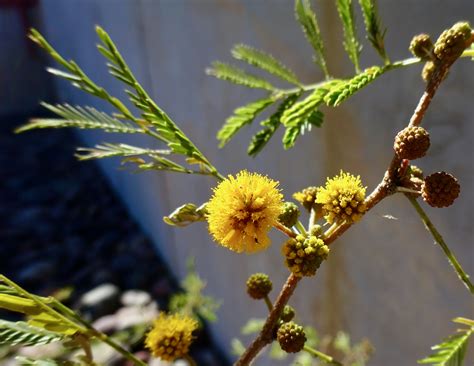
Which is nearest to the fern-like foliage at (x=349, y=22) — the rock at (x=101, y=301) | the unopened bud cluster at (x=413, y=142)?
the unopened bud cluster at (x=413, y=142)

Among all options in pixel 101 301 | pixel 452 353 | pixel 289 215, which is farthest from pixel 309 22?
pixel 101 301

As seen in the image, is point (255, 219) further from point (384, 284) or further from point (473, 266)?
point (384, 284)

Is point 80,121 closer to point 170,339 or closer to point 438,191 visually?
point 170,339

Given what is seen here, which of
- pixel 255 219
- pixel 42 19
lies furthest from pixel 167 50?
pixel 42 19

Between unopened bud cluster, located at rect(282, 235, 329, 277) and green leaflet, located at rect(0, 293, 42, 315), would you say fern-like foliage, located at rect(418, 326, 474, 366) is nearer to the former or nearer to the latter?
unopened bud cluster, located at rect(282, 235, 329, 277)

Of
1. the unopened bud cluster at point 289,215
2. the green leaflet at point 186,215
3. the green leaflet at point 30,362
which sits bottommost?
the green leaflet at point 30,362

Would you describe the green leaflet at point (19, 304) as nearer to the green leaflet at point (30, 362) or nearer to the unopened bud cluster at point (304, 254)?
the green leaflet at point (30, 362)

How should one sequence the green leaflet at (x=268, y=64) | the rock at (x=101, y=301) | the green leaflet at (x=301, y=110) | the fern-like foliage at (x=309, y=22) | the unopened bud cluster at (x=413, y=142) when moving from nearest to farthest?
the unopened bud cluster at (x=413, y=142) → the green leaflet at (x=301, y=110) → the fern-like foliage at (x=309, y=22) → the green leaflet at (x=268, y=64) → the rock at (x=101, y=301)

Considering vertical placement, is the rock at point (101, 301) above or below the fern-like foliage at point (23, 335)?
above
